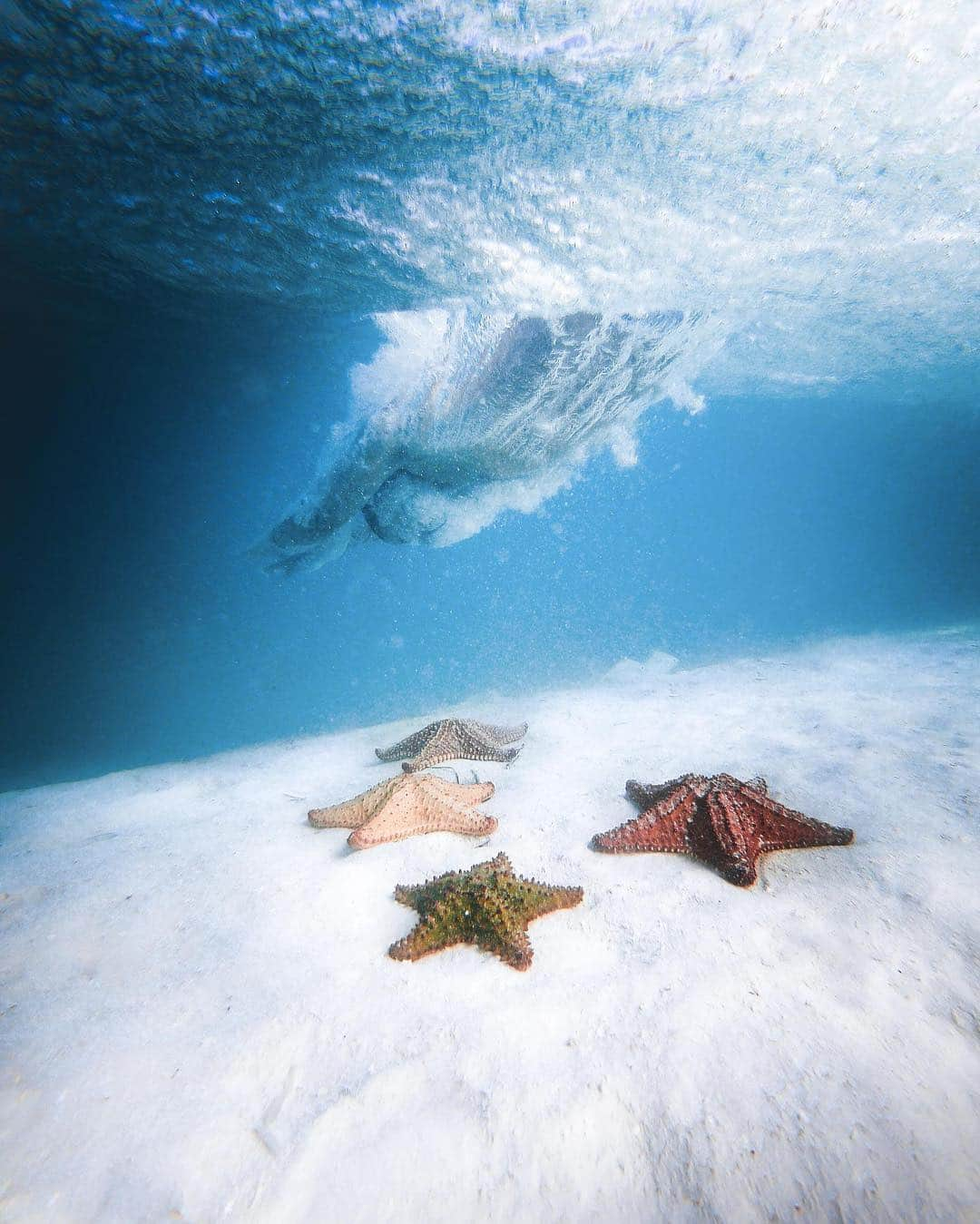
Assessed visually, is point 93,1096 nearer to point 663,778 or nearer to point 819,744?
point 663,778

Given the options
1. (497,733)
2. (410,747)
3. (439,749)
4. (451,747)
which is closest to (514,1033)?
(439,749)

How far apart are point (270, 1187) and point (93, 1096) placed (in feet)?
3.87

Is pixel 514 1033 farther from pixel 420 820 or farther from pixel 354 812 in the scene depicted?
pixel 354 812

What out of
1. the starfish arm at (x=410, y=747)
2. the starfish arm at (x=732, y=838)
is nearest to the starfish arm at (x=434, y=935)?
the starfish arm at (x=732, y=838)

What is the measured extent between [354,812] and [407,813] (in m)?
0.79

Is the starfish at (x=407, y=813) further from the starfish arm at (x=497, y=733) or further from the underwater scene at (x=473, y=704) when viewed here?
the starfish arm at (x=497, y=733)

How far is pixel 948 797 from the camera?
14.9 ft

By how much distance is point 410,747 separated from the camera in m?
7.27

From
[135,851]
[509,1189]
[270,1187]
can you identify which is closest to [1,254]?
[135,851]

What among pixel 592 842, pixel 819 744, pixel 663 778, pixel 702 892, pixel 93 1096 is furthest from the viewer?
pixel 819 744

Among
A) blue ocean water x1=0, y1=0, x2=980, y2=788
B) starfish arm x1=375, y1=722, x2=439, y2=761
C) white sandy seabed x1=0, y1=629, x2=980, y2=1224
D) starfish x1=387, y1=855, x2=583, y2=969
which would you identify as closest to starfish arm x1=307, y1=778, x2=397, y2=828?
white sandy seabed x1=0, y1=629, x2=980, y2=1224

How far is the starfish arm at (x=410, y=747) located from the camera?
23.3 ft

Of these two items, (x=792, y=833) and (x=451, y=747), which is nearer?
(x=792, y=833)

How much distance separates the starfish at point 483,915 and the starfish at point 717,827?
3.14ft
